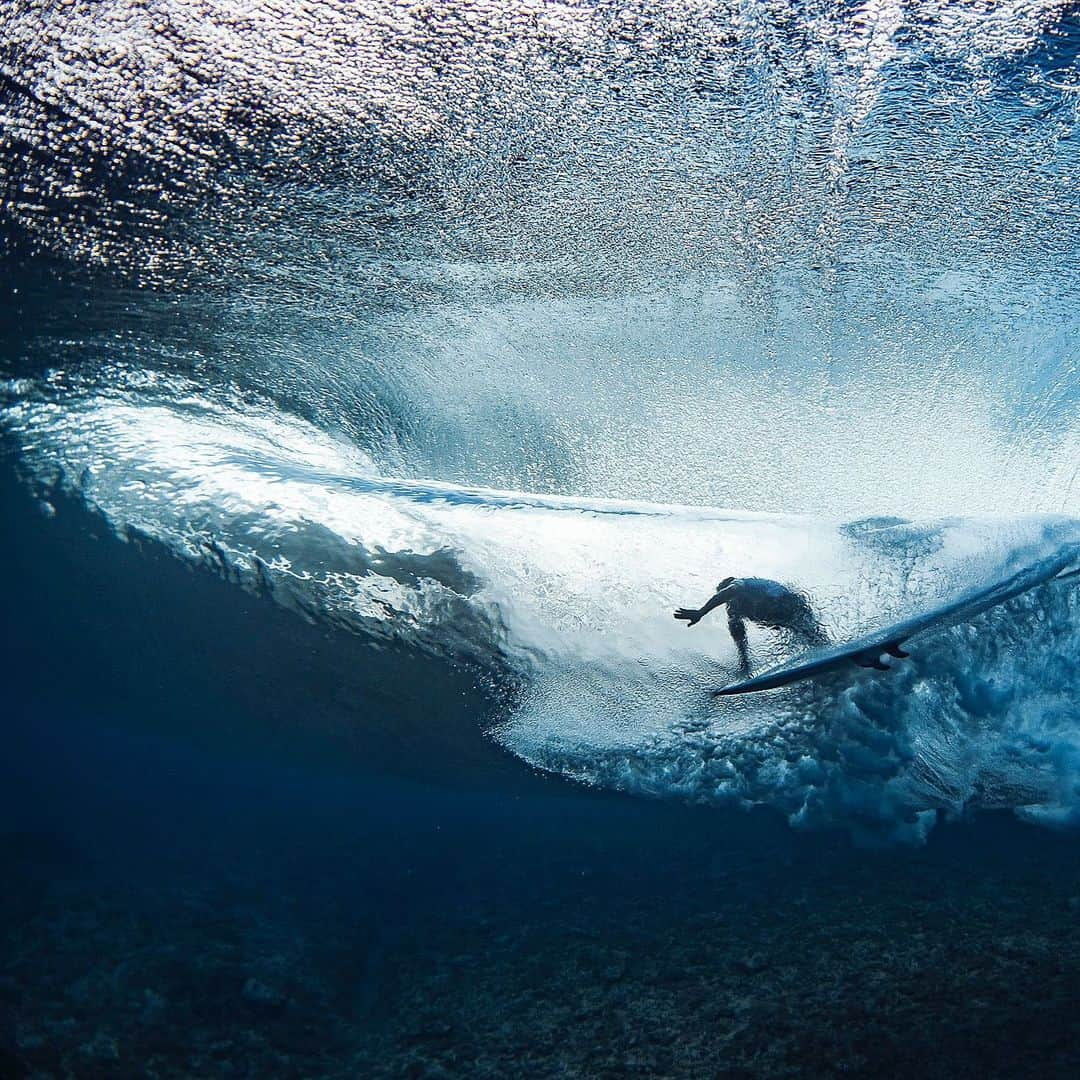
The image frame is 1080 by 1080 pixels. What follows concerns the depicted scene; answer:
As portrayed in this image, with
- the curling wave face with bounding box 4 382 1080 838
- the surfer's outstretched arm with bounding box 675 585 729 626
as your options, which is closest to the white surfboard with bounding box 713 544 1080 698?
the curling wave face with bounding box 4 382 1080 838

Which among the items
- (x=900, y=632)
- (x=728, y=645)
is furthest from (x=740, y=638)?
(x=900, y=632)

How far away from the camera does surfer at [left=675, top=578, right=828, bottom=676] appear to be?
8.34 feet

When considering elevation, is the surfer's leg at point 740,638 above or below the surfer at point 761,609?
below

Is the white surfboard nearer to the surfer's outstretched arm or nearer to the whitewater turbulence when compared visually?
the whitewater turbulence

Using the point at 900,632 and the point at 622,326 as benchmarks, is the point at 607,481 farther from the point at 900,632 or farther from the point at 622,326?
the point at 900,632

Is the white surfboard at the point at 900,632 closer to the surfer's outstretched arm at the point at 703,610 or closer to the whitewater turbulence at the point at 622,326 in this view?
the whitewater turbulence at the point at 622,326

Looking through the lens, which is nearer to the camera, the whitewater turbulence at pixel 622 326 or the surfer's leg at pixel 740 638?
the whitewater turbulence at pixel 622 326

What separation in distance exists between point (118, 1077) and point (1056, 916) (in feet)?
7.92

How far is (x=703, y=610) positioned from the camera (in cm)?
250

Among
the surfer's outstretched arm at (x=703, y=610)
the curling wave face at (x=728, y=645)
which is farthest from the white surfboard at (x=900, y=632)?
the surfer's outstretched arm at (x=703, y=610)

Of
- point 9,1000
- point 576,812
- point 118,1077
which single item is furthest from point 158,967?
point 576,812

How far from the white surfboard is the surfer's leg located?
0.16ft

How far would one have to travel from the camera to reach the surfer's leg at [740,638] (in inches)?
101

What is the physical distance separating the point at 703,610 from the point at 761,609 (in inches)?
9.0
